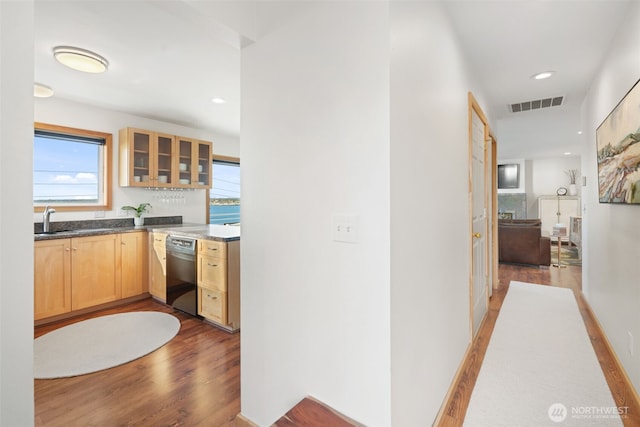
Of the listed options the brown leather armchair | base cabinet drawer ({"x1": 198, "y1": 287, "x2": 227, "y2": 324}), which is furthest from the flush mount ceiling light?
the brown leather armchair

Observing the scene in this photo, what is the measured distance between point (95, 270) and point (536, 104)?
5.52 metres

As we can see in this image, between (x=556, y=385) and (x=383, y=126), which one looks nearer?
(x=383, y=126)

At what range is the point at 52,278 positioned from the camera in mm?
3074

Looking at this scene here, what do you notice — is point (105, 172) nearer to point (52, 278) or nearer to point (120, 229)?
point (120, 229)

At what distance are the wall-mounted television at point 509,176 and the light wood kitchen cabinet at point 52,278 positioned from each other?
33.8 ft

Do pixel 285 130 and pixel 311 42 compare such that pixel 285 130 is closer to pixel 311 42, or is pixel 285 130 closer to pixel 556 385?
pixel 311 42

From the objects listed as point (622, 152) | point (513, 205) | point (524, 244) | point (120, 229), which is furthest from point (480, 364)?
point (513, 205)

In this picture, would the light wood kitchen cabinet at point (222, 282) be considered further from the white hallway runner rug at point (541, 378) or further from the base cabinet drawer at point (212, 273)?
the white hallway runner rug at point (541, 378)

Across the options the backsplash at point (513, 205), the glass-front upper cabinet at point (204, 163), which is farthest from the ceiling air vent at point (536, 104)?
the backsplash at point (513, 205)

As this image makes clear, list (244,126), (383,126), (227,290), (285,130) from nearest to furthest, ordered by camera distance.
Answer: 1. (383,126)
2. (285,130)
3. (244,126)
4. (227,290)

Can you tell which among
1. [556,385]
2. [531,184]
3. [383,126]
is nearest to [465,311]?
[556,385]

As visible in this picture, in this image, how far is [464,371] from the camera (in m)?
2.18

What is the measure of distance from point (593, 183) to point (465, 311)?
199 centimetres

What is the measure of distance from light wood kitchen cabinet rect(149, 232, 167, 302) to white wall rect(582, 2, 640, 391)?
159 inches
